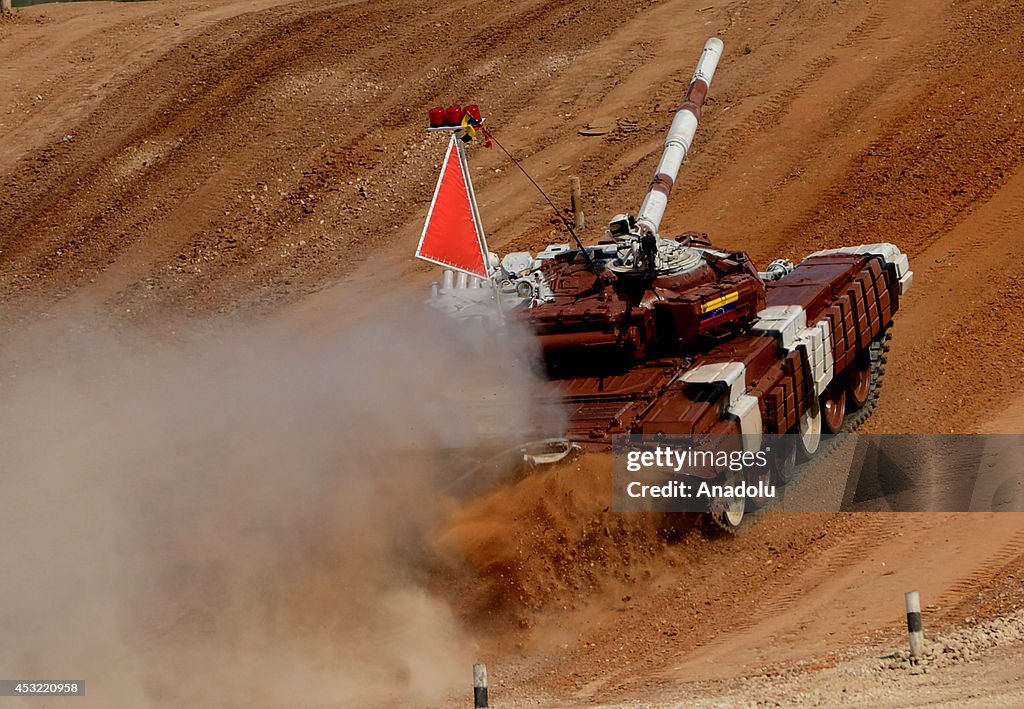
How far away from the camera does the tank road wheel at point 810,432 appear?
16922mm

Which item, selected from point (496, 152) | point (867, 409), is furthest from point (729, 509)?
point (496, 152)

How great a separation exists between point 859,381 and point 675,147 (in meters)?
3.94

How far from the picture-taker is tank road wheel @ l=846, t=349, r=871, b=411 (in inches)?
741

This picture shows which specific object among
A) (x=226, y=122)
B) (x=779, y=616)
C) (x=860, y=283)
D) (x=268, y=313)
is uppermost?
(x=226, y=122)

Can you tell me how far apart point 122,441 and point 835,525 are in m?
8.21

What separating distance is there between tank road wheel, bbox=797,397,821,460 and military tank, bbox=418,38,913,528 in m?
0.02

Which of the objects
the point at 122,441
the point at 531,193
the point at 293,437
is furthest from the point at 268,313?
the point at 293,437

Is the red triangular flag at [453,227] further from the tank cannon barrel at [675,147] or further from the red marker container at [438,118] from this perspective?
the tank cannon barrel at [675,147]

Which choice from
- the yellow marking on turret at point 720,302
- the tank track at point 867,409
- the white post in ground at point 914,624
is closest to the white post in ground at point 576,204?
the tank track at point 867,409

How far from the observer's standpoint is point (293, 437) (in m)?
15.1

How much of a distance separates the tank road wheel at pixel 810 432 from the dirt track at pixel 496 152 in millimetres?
1514

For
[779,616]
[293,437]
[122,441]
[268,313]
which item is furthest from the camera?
[268,313]

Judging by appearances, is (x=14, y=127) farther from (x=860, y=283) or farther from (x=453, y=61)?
(x=860, y=283)

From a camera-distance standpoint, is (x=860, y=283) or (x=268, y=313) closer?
(x=860, y=283)
